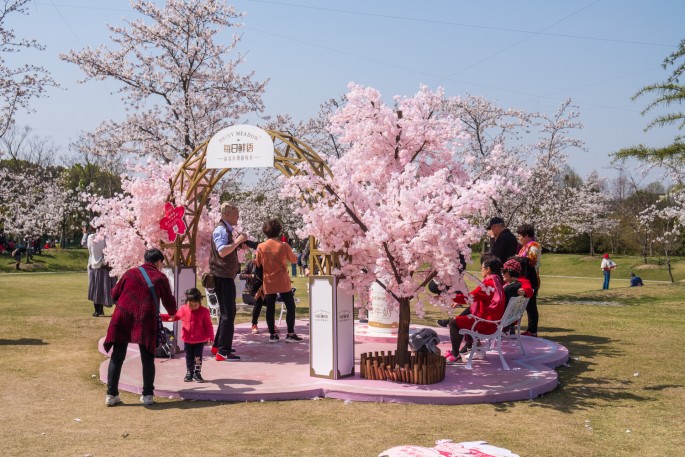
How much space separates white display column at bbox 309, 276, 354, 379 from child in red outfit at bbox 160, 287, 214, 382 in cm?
122

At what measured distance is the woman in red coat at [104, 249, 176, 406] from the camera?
702cm

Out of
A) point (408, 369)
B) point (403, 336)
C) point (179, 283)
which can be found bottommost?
Result: point (408, 369)

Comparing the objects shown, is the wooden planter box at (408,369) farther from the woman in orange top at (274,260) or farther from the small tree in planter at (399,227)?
the woman in orange top at (274,260)

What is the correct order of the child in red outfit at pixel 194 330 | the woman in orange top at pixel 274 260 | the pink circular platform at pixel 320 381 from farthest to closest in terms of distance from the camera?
the woman in orange top at pixel 274 260, the child in red outfit at pixel 194 330, the pink circular platform at pixel 320 381

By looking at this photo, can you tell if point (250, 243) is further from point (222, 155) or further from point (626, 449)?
point (626, 449)

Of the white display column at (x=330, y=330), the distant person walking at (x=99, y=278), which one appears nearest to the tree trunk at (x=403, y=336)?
the white display column at (x=330, y=330)

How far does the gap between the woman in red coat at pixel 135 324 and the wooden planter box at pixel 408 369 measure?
7.84 feet

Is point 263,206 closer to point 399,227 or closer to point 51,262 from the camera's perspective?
point 51,262

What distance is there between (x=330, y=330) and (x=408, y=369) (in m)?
1.02

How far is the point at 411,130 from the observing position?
30.3 ft

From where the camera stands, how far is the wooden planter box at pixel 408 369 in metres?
7.67

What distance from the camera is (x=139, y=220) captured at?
35.7 ft

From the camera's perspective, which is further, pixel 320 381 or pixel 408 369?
pixel 320 381

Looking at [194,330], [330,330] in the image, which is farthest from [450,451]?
[194,330]
